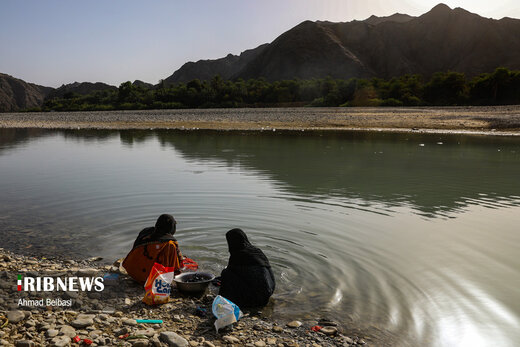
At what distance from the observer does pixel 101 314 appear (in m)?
5.36

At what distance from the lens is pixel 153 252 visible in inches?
259

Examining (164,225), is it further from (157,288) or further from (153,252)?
(157,288)

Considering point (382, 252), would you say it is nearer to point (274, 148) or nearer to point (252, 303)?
point (252, 303)

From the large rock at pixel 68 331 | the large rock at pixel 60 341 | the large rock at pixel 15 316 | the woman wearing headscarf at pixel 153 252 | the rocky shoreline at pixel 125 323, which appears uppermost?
the woman wearing headscarf at pixel 153 252

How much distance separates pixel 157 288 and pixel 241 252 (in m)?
1.29

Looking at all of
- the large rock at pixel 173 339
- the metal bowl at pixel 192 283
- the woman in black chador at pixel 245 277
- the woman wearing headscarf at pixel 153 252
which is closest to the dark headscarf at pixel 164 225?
the woman wearing headscarf at pixel 153 252

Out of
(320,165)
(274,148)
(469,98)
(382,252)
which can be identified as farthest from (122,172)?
(469,98)

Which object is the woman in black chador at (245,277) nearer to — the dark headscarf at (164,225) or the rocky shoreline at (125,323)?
the rocky shoreline at (125,323)

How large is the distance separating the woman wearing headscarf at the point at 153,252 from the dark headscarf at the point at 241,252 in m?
1.05

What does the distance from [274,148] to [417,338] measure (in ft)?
69.9

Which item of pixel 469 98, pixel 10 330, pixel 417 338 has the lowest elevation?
pixel 417 338

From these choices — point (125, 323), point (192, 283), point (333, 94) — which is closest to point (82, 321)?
point (125, 323)

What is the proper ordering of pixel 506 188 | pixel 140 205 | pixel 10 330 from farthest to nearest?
pixel 506 188
pixel 140 205
pixel 10 330

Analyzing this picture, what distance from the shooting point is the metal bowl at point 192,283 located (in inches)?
246
